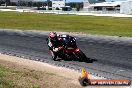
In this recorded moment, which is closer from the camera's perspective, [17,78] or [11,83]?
[11,83]

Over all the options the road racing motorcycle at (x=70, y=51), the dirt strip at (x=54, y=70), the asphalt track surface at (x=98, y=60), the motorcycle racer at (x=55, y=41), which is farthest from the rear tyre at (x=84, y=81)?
the motorcycle racer at (x=55, y=41)

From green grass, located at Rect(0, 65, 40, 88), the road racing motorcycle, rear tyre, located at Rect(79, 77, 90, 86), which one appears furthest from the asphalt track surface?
green grass, located at Rect(0, 65, 40, 88)

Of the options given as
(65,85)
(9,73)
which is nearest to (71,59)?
(9,73)

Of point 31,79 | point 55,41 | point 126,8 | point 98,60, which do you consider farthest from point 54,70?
point 126,8

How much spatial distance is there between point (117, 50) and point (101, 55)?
2.35 metres

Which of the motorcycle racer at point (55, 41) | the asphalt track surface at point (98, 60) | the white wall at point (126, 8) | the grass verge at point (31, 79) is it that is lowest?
the white wall at point (126, 8)

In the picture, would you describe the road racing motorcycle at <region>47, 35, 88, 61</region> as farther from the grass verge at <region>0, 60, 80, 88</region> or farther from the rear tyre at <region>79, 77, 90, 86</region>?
the rear tyre at <region>79, 77, 90, 86</region>

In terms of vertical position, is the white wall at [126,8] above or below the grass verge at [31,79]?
below

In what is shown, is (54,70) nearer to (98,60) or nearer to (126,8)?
(98,60)

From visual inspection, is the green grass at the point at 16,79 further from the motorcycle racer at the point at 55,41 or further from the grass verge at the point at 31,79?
the motorcycle racer at the point at 55,41

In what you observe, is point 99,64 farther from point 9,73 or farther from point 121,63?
point 9,73

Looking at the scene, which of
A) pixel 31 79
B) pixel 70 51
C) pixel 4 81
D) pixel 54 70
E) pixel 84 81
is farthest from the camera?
pixel 70 51

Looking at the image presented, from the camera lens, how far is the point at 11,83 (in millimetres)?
11203

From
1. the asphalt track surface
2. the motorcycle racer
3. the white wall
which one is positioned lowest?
the white wall
